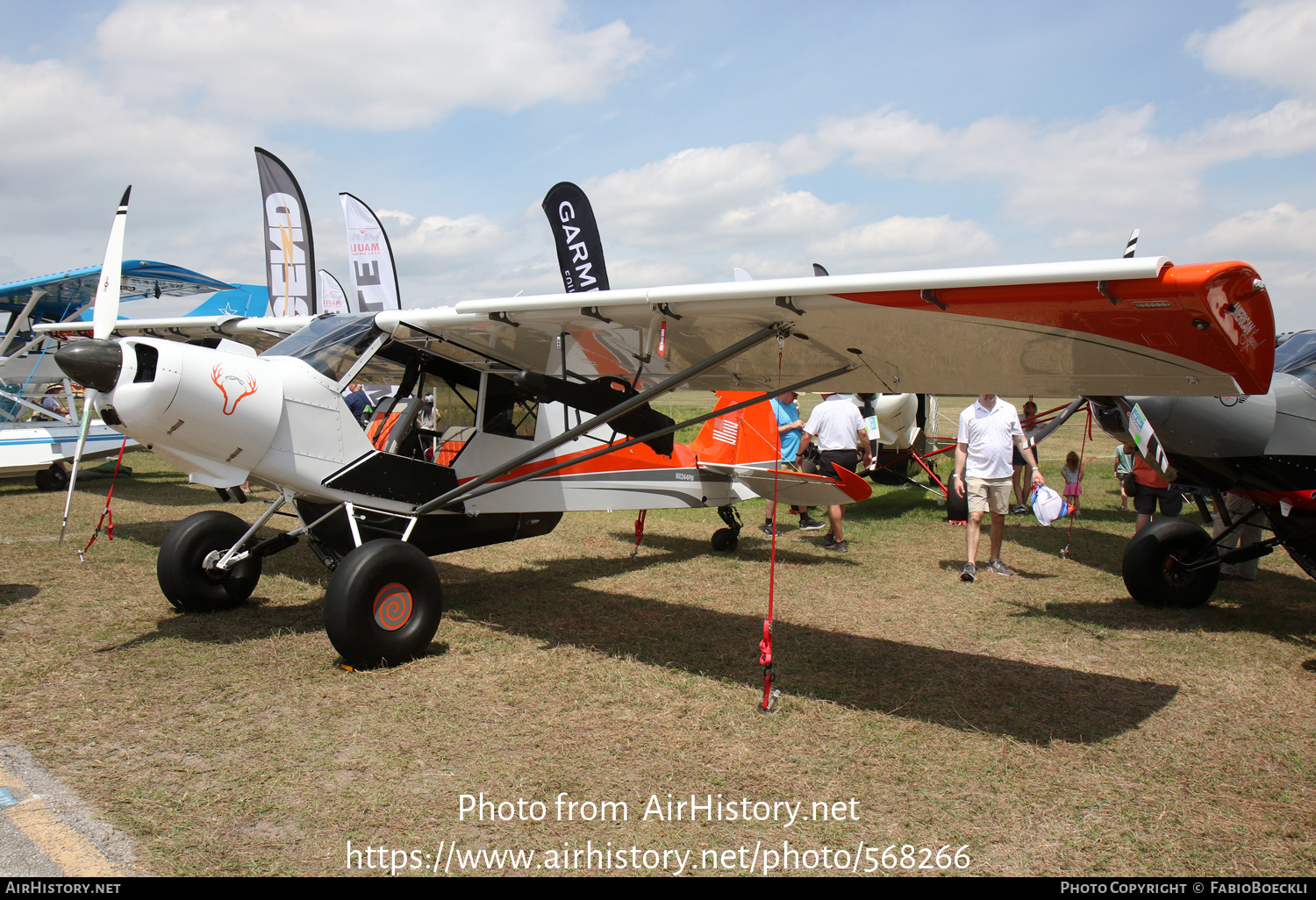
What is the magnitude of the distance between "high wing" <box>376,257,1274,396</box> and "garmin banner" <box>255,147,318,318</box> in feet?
31.6

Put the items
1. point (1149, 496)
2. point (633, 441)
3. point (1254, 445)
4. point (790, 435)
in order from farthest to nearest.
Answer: point (790, 435) < point (1149, 496) < point (1254, 445) < point (633, 441)

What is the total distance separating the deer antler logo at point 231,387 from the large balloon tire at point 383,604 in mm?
1206

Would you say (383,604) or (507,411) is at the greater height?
(507,411)

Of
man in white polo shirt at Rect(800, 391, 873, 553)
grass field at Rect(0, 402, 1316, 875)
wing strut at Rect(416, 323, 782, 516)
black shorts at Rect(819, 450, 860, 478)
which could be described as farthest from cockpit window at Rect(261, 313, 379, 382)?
black shorts at Rect(819, 450, 860, 478)

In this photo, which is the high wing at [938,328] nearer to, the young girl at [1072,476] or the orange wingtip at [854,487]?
the orange wingtip at [854,487]

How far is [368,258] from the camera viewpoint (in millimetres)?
14742

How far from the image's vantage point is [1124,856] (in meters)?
2.85

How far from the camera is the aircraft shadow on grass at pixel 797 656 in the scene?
4.22 m

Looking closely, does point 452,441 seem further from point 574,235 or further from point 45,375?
point 45,375

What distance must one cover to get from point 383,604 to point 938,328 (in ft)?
11.9

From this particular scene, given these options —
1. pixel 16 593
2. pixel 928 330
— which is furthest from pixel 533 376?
pixel 16 593

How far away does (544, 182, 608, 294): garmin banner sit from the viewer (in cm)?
1312

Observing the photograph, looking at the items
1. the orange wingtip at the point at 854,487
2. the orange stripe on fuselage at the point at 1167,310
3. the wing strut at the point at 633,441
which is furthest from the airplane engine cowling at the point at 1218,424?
the wing strut at the point at 633,441
